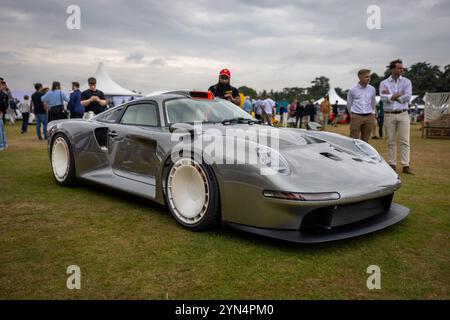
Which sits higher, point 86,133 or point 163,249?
point 86,133

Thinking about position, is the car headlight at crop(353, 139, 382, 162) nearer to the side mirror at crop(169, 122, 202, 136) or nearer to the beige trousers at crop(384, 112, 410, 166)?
the side mirror at crop(169, 122, 202, 136)

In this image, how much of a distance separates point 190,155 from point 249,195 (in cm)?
68

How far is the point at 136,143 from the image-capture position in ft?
12.8

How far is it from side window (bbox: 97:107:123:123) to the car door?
4.7 inches

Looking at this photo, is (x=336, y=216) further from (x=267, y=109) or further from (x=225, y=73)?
(x=267, y=109)

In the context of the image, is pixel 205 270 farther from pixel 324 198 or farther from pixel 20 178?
pixel 20 178

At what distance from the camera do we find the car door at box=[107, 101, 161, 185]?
3.72 meters

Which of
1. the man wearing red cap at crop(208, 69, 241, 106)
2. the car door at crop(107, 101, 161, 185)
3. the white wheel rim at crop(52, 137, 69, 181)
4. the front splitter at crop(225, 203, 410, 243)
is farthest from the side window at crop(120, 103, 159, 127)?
the man wearing red cap at crop(208, 69, 241, 106)

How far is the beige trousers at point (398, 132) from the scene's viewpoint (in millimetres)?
6422

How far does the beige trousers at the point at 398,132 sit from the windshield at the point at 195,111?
353cm

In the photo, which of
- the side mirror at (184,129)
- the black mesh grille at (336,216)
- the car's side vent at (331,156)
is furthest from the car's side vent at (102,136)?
the black mesh grille at (336,216)

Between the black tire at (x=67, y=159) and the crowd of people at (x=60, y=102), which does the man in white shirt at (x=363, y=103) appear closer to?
the black tire at (x=67, y=159)
